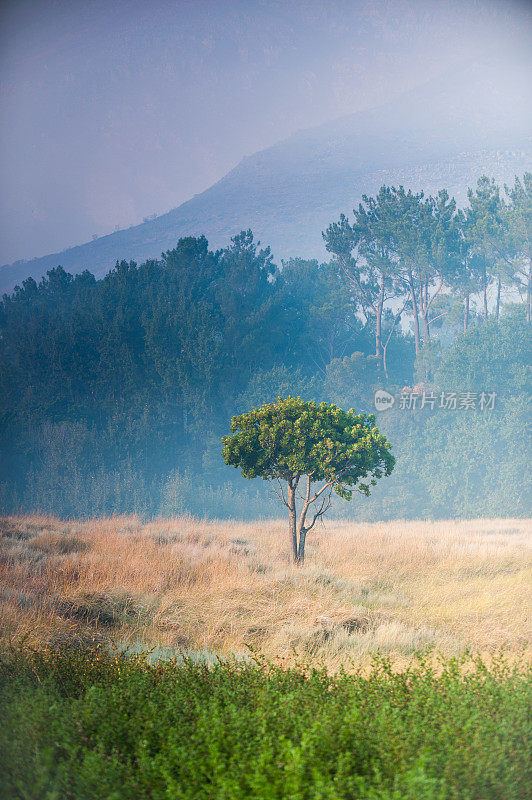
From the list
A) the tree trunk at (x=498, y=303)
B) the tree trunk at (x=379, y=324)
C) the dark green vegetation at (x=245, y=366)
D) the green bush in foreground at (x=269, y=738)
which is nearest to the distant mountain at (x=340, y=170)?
the dark green vegetation at (x=245, y=366)

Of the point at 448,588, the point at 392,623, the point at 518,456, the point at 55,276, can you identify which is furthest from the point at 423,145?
the point at 392,623

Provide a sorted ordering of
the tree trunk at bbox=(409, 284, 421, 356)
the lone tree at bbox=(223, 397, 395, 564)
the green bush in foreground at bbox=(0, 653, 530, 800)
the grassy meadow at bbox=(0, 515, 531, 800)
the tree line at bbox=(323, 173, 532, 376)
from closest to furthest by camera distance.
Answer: the green bush in foreground at bbox=(0, 653, 530, 800)
the grassy meadow at bbox=(0, 515, 531, 800)
the lone tree at bbox=(223, 397, 395, 564)
the tree line at bbox=(323, 173, 532, 376)
the tree trunk at bbox=(409, 284, 421, 356)

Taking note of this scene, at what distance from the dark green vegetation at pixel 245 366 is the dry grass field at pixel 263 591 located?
18.3 ft

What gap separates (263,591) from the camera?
6.63 meters

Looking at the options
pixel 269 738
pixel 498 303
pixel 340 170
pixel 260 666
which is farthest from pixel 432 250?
pixel 269 738

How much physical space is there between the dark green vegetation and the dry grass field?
18.3 ft

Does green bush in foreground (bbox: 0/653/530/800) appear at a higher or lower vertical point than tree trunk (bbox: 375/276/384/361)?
lower

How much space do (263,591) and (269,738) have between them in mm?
4160

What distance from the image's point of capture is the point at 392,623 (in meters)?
5.66

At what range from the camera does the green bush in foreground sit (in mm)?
2303

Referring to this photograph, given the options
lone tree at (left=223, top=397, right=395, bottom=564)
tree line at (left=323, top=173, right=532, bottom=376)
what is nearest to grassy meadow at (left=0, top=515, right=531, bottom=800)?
lone tree at (left=223, top=397, right=395, bottom=564)

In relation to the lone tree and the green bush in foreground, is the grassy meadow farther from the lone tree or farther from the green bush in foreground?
the lone tree

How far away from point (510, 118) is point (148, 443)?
16987 mm

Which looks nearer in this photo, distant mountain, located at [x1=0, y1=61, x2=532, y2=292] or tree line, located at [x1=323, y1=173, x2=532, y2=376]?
tree line, located at [x1=323, y1=173, x2=532, y2=376]
